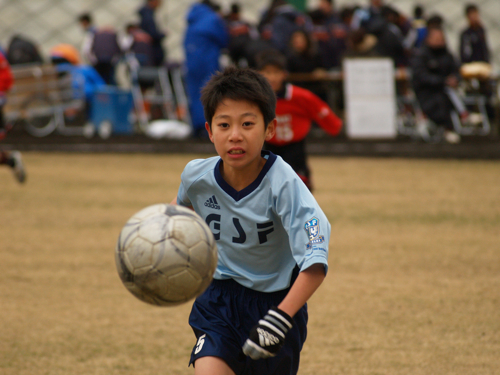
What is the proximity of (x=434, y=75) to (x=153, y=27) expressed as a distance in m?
6.19

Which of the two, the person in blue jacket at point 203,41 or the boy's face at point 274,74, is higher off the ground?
the boy's face at point 274,74

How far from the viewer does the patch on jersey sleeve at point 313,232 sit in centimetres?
232

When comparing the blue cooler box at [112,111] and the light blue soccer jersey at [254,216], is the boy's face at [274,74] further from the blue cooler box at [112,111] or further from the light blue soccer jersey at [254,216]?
the blue cooler box at [112,111]

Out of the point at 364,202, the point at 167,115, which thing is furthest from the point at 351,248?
the point at 167,115

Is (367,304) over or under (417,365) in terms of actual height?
under

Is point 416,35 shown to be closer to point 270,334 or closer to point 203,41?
point 203,41

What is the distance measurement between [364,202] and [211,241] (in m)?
5.99

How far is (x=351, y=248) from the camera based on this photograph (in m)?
6.06

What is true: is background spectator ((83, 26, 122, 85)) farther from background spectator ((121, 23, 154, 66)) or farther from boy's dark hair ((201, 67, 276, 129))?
boy's dark hair ((201, 67, 276, 129))

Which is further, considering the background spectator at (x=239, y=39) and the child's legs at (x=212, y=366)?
the background spectator at (x=239, y=39)

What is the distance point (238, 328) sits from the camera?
8.57ft

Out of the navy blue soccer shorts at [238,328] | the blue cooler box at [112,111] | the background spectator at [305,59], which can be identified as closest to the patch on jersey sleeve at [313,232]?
the navy blue soccer shorts at [238,328]

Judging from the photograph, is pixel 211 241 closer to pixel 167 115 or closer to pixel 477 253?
pixel 477 253

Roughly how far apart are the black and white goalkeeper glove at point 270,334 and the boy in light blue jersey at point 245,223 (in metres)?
0.16
